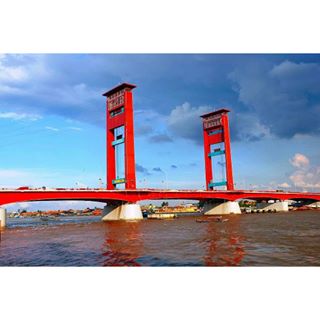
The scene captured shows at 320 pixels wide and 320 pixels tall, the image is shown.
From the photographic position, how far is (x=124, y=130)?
2419 inches

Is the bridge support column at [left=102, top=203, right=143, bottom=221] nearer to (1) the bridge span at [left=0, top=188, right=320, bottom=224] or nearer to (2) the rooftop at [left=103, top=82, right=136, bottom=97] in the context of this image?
(1) the bridge span at [left=0, top=188, right=320, bottom=224]

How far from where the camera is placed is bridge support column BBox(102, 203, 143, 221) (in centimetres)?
5769

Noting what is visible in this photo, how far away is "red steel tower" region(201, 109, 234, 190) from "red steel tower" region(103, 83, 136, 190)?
89.7ft

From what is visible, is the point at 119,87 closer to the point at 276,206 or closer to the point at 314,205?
the point at 276,206

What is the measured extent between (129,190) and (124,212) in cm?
395

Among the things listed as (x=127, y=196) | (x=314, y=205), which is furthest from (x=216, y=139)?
(x=314, y=205)

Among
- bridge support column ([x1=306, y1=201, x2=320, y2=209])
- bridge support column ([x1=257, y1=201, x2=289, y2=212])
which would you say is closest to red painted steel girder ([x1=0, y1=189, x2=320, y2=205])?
bridge support column ([x1=257, y1=201, x2=289, y2=212])

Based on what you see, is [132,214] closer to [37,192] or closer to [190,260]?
[37,192]

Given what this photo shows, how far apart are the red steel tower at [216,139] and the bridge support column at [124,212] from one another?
1114 inches

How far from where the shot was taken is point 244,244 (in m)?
22.6

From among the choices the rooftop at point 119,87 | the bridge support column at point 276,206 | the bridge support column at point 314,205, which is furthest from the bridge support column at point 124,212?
the bridge support column at point 314,205
